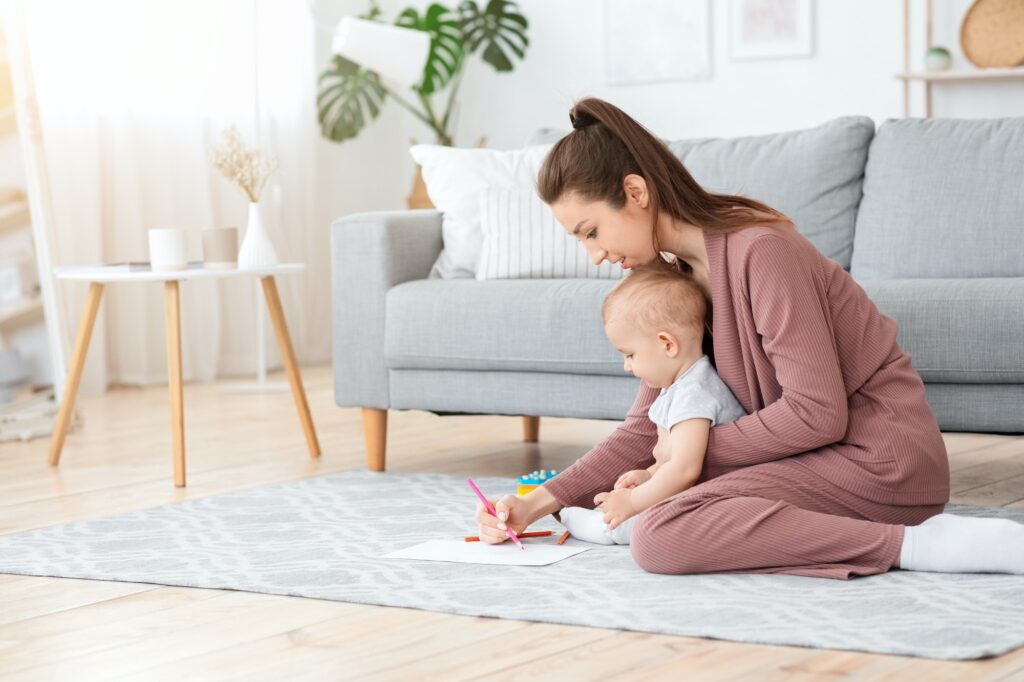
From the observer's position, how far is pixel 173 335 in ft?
10.3

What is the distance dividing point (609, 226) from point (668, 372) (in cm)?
25

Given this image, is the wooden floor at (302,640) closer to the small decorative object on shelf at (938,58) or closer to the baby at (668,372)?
the baby at (668,372)

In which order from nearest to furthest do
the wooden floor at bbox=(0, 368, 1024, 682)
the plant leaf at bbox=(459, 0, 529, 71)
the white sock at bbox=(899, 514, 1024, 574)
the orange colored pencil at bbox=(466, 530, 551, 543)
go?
the wooden floor at bbox=(0, 368, 1024, 682), the white sock at bbox=(899, 514, 1024, 574), the orange colored pencil at bbox=(466, 530, 551, 543), the plant leaf at bbox=(459, 0, 529, 71)

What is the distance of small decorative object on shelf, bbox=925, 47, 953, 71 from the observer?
4.94 metres

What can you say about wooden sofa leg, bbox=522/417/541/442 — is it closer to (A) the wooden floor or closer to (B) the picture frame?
(A) the wooden floor

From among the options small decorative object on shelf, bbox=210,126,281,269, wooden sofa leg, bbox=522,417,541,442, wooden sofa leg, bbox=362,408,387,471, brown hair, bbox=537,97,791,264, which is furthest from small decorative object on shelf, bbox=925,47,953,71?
brown hair, bbox=537,97,791,264

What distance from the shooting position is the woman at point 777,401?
1.96 meters

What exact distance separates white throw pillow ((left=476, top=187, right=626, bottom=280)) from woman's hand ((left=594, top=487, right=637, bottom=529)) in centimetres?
106

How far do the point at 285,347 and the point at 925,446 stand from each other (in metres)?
1.84

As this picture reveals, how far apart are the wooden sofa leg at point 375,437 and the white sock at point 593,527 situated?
92 centimetres

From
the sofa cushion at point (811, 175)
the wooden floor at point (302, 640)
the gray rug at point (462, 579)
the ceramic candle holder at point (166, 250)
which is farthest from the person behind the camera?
the ceramic candle holder at point (166, 250)

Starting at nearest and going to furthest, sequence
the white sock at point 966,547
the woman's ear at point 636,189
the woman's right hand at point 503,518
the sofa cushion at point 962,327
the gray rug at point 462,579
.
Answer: the gray rug at point 462,579, the white sock at point 966,547, the woman's ear at point 636,189, the woman's right hand at point 503,518, the sofa cushion at point 962,327

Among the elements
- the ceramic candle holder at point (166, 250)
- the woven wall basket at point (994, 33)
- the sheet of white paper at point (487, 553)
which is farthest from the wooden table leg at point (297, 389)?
the woven wall basket at point (994, 33)

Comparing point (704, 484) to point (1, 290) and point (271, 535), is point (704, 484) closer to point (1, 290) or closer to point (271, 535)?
point (271, 535)
